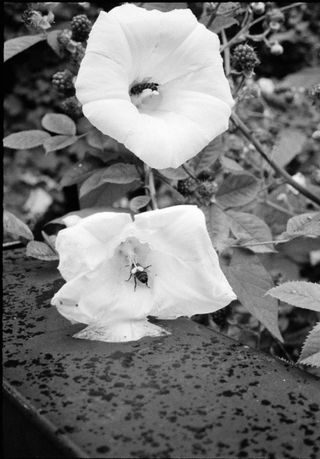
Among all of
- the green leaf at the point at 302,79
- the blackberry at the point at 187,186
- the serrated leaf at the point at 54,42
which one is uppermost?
the serrated leaf at the point at 54,42

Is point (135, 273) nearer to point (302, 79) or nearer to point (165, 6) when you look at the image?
point (165, 6)

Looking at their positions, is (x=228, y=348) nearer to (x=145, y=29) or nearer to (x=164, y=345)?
(x=164, y=345)

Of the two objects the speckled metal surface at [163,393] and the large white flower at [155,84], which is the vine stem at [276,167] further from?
the speckled metal surface at [163,393]

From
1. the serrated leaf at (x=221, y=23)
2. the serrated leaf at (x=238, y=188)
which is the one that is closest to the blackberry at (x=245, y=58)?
the serrated leaf at (x=221, y=23)

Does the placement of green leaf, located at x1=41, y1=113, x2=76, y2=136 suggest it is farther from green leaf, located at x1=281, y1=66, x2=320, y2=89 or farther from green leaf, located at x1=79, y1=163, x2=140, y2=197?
green leaf, located at x1=281, y1=66, x2=320, y2=89

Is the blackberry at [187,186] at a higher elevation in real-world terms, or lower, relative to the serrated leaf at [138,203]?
lower
